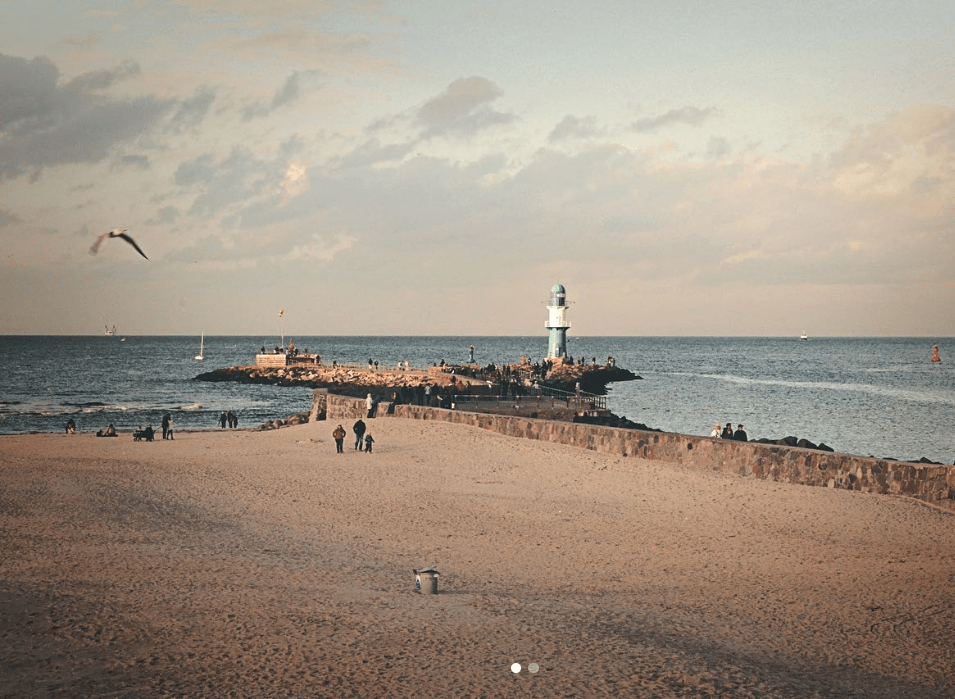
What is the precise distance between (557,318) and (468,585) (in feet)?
203

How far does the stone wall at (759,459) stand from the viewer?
17.3 metres

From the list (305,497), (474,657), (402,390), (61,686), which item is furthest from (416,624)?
(402,390)

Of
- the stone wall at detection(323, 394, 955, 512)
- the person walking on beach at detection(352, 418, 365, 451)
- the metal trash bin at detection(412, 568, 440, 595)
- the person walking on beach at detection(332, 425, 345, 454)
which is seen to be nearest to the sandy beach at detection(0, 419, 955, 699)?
the metal trash bin at detection(412, 568, 440, 595)

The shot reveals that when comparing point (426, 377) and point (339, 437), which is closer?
point (339, 437)

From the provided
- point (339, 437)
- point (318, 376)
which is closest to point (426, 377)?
point (318, 376)

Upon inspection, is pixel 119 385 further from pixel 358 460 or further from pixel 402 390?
pixel 358 460

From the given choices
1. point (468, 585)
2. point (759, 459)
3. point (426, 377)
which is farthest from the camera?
point (426, 377)

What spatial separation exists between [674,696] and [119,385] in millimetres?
81084

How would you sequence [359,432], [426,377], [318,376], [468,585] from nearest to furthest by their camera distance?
1. [468,585]
2. [359,432]
3. [426,377]
4. [318,376]

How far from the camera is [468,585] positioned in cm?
1189

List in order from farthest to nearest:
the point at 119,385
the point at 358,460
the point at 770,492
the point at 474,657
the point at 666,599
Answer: the point at 119,385, the point at 358,460, the point at 770,492, the point at 666,599, the point at 474,657

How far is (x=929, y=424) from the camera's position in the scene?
49.7 m

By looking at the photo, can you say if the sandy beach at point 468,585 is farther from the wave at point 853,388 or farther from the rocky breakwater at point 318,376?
the wave at point 853,388

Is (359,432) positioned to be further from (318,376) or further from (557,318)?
(318,376)
